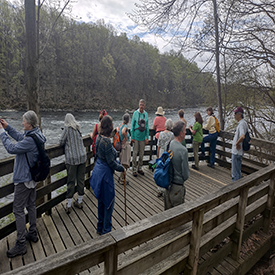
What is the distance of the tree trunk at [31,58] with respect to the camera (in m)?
3.52

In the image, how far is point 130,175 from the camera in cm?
551

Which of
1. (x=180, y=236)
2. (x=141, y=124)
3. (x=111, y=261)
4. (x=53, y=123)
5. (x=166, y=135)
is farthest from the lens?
(x=53, y=123)

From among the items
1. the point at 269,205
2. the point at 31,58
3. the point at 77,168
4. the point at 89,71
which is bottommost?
the point at 269,205

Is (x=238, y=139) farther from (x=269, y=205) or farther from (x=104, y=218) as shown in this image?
(x=104, y=218)

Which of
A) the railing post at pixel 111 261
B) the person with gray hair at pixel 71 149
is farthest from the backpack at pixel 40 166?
the railing post at pixel 111 261

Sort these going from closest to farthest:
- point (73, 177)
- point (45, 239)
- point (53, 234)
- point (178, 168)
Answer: point (178, 168)
point (45, 239)
point (53, 234)
point (73, 177)

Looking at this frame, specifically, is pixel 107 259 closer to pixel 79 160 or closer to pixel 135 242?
pixel 135 242

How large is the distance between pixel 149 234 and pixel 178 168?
1.24 m

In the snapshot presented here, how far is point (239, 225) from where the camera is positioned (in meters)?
2.88

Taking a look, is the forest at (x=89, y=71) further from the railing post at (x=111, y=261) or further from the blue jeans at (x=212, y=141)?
the railing post at (x=111, y=261)

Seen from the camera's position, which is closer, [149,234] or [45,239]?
[149,234]

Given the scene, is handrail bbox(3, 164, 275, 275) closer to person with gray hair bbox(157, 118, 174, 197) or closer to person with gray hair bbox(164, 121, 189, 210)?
person with gray hair bbox(164, 121, 189, 210)

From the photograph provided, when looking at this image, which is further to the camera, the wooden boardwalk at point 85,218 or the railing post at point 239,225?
the railing post at point 239,225

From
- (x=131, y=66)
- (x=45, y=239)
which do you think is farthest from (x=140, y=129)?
(x=131, y=66)
